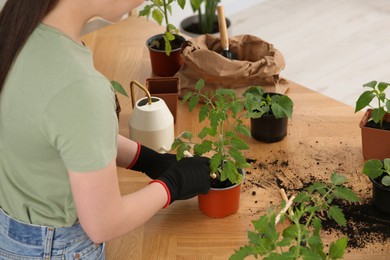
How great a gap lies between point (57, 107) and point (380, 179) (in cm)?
88

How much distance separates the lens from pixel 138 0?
53.7 inches

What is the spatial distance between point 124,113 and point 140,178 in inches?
14.1

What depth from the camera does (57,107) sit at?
47.6 inches

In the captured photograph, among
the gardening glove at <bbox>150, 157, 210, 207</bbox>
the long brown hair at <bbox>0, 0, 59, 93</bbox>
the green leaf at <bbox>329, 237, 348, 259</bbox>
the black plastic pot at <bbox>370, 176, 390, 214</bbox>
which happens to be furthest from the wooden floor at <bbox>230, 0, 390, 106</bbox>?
the long brown hair at <bbox>0, 0, 59, 93</bbox>

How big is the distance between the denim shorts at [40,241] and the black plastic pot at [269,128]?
687 millimetres

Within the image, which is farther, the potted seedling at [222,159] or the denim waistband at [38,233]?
the potted seedling at [222,159]

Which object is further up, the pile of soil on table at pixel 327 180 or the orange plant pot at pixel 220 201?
the orange plant pot at pixel 220 201

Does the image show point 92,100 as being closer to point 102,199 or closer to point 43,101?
point 43,101

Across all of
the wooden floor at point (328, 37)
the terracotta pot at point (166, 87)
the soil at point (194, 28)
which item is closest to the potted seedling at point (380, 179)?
the terracotta pot at point (166, 87)

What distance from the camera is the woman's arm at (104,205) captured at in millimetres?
1255

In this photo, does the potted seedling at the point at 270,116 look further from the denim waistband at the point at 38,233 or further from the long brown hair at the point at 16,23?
the long brown hair at the point at 16,23

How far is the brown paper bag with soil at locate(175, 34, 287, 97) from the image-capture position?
2137mm

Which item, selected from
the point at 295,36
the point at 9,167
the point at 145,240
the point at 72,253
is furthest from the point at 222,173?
the point at 295,36

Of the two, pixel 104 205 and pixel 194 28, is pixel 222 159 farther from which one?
pixel 194 28
